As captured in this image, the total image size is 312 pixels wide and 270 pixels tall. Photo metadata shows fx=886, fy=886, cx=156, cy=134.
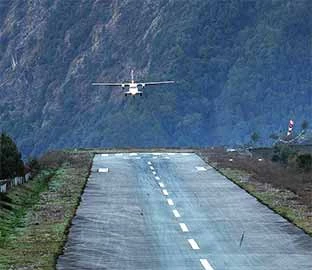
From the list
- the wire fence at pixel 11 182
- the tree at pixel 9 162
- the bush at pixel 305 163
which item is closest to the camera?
the wire fence at pixel 11 182

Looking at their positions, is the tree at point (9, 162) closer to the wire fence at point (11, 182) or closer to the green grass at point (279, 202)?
the wire fence at point (11, 182)

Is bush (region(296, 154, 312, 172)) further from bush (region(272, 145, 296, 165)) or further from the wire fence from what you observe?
the wire fence

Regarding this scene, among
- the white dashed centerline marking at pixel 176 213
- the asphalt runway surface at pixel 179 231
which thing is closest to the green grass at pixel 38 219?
the asphalt runway surface at pixel 179 231

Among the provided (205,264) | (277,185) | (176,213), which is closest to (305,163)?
(277,185)

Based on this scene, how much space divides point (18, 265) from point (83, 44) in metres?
119

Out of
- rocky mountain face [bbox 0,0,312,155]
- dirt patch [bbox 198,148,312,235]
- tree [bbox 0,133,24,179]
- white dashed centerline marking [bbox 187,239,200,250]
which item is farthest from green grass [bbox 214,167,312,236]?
rocky mountain face [bbox 0,0,312,155]

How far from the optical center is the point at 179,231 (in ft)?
57.5

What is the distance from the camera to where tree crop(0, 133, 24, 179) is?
28.4 m

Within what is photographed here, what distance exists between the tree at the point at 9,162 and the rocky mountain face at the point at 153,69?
242 feet

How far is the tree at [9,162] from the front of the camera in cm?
2839

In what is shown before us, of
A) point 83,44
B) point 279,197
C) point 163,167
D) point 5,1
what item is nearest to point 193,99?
point 83,44

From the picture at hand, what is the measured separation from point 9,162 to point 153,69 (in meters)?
92.2

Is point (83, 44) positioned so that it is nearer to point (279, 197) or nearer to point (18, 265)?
point (279, 197)

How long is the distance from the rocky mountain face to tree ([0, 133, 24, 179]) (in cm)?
7375
